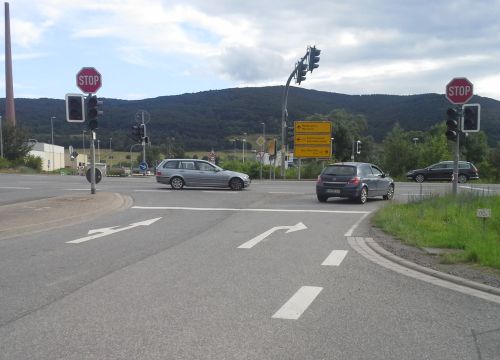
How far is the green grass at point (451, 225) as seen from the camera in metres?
8.97

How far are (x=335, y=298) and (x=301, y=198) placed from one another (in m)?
16.4

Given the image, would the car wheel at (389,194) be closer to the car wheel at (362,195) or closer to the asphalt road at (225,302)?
the car wheel at (362,195)

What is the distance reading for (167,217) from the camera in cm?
1539

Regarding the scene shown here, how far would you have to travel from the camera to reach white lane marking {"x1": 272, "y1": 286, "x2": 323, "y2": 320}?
5762mm

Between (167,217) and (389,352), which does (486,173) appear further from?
(389,352)

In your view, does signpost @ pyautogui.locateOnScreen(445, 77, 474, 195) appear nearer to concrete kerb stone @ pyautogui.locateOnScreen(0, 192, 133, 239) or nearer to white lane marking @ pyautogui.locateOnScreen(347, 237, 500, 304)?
white lane marking @ pyautogui.locateOnScreen(347, 237, 500, 304)

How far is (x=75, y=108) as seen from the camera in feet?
62.4

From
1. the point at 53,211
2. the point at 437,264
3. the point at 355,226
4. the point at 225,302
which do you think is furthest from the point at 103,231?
the point at 437,264

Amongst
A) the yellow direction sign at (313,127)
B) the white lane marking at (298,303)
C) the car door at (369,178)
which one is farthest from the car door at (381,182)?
the yellow direction sign at (313,127)

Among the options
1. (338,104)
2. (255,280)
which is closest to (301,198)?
(255,280)

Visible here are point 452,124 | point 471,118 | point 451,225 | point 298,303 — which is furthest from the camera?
point 452,124

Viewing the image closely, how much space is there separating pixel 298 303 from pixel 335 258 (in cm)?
310

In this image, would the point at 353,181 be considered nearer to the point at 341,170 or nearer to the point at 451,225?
the point at 341,170

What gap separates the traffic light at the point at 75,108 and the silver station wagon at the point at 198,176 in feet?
27.4
